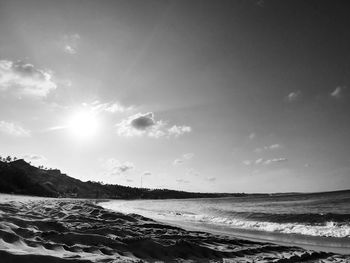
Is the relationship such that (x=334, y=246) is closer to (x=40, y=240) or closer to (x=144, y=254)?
(x=144, y=254)

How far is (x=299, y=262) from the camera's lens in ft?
18.3

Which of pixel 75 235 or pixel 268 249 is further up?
pixel 75 235

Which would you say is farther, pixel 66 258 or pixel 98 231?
pixel 98 231

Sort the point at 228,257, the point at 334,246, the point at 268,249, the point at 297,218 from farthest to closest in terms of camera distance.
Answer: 1. the point at 297,218
2. the point at 334,246
3. the point at 268,249
4. the point at 228,257

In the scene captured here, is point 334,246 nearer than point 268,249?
No

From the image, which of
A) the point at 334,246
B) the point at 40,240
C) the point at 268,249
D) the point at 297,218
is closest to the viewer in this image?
the point at 40,240

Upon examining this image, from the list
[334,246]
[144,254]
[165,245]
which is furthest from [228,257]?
[334,246]

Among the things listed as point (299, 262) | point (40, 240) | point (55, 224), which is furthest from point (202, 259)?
point (55, 224)

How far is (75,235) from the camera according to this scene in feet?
19.8

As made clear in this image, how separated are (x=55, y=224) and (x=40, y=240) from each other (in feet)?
7.96

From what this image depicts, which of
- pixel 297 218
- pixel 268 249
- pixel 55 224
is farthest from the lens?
pixel 297 218

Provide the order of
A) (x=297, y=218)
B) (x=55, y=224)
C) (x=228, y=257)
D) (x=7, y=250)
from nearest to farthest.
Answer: (x=7, y=250), (x=228, y=257), (x=55, y=224), (x=297, y=218)

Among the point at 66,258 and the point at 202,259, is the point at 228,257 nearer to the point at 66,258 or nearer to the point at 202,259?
the point at 202,259

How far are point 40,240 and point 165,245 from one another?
254 cm
